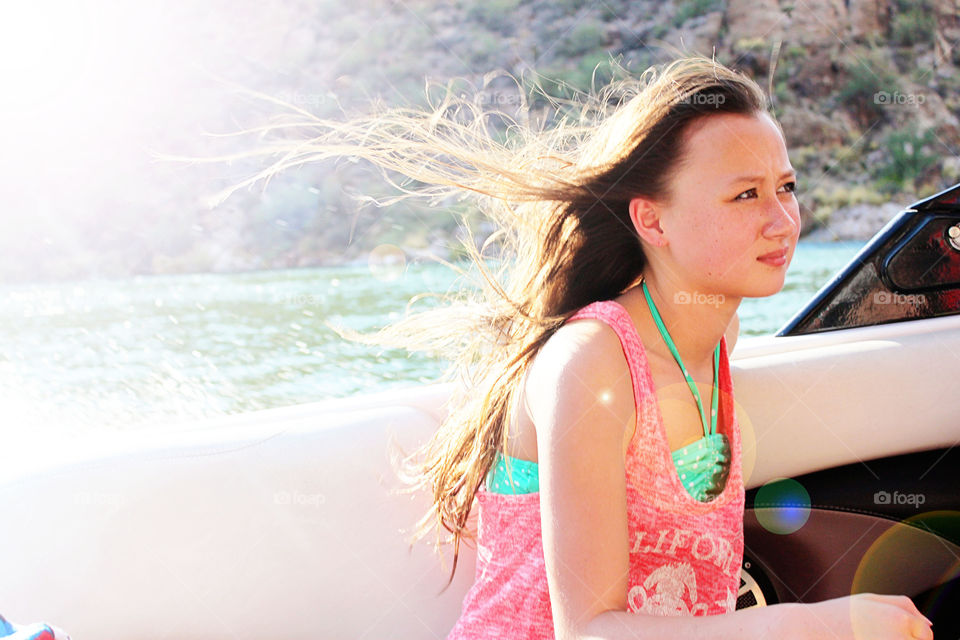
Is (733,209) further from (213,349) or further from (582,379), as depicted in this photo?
(213,349)

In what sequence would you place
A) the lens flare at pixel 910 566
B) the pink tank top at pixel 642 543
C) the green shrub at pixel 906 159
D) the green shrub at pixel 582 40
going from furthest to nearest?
1. the green shrub at pixel 582 40
2. the green shrub at pixel 906 159
3. the lens flare at pixel 910 566
4. the pink tank top at pixel 642 543

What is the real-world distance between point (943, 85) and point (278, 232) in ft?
53.0

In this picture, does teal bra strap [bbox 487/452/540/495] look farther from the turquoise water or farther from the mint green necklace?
the turquoise water

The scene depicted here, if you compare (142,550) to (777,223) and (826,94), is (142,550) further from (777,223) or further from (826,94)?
(826,94)

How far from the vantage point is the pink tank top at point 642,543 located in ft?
3.68

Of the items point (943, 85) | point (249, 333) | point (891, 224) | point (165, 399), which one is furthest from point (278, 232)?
point (943, 85)

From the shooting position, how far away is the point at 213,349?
4434 millimetres

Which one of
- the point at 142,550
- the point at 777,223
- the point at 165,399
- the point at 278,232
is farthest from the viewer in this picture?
the point at 278,232

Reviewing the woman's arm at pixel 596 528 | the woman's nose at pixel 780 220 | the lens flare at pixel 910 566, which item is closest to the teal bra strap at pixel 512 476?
the woman's arm at pixel 596 528

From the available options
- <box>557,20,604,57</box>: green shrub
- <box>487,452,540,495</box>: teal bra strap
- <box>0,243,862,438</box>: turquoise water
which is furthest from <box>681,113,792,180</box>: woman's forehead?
<box>557,20,604,57</box>: green shrub

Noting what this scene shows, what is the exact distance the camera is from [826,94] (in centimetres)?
1839

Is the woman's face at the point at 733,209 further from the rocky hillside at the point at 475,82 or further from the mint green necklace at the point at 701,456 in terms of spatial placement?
the rocky hillside at the point at 475,82

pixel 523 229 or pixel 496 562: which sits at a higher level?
pixel 523 229

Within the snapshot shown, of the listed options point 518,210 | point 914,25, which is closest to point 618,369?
point 518,210
